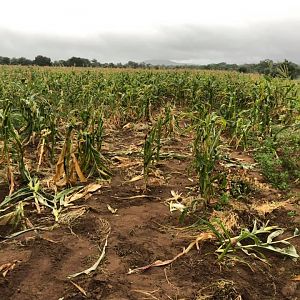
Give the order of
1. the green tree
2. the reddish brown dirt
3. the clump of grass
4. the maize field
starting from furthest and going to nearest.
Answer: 1. the green tree
2. the clump of grass
3. the maize field
4. the reddish brown dirt

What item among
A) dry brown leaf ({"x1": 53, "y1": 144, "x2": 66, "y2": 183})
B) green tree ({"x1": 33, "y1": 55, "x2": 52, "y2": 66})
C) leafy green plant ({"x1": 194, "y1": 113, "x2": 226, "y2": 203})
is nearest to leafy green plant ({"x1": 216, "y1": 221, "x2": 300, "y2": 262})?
leafy green plant ({"x1": 194, "y1": 113, "x2": 226, "y2": 203})

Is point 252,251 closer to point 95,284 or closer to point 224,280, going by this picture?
point 224,280

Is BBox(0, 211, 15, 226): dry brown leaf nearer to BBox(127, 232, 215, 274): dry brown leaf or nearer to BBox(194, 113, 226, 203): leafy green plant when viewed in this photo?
BBox(127, 232, 215, 274): dry brown leaf

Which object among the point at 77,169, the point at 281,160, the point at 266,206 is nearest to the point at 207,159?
the point at 266,206

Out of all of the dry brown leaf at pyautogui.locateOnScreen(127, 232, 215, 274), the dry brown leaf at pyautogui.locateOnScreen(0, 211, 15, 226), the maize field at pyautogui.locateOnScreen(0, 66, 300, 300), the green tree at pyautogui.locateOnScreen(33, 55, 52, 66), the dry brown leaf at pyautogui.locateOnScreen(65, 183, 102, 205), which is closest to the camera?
the maize field at pyautogui.locateOnScreen(0, 66, 300, 300)

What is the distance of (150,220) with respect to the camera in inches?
136

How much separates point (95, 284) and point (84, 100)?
225 inches

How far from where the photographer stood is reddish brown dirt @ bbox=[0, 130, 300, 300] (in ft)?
8.18

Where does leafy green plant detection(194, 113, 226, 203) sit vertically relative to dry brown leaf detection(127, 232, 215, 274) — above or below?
above

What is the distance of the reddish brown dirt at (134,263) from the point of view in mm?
2492

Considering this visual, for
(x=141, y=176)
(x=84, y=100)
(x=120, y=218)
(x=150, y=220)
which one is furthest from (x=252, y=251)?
(x=84, y=100)

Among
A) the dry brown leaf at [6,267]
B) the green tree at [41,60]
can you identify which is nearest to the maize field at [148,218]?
the dry brown leaf at [6,267]

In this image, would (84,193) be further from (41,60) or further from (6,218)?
(41,60)

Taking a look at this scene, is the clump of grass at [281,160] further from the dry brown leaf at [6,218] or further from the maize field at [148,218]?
the dry brown leaf at [6,218]
